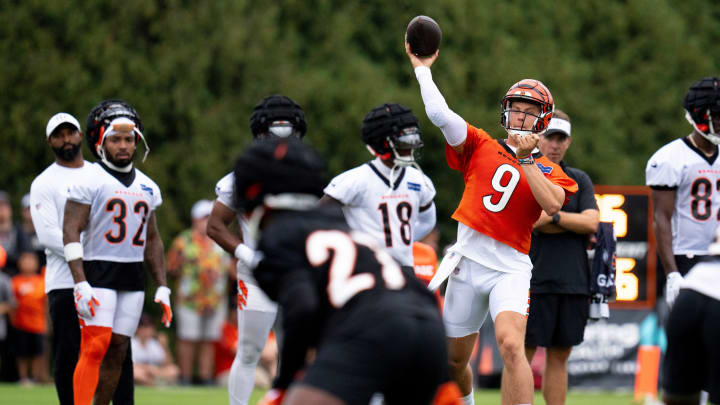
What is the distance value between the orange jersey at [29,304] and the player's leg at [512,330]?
8.35 metres

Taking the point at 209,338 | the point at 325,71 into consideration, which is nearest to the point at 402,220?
the point at 209,338

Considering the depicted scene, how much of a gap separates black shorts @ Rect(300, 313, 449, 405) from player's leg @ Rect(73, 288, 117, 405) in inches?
140

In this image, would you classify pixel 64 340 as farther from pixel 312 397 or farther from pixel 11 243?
pixel 11 243

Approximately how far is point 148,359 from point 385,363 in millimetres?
10428

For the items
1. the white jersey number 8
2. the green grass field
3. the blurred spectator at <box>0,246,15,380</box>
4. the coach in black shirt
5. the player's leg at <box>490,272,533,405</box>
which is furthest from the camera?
the blurred spectator at <box>0,246,15,380</box>

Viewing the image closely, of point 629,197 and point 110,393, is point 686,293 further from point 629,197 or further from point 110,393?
point 629,197

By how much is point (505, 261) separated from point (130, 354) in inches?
110

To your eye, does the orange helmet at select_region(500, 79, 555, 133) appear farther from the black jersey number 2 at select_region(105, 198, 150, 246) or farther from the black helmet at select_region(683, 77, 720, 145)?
the black jersey number 2 at select_region(105, 198, 150, 246)

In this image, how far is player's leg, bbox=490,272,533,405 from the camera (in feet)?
23.0

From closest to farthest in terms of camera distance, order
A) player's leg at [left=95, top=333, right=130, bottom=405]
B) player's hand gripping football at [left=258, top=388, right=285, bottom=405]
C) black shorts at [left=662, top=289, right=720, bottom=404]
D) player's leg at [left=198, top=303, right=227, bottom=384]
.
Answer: player's hand gripping football at [left=258, top=388, right=285, bottom=405], black shorts at [left=662, top=289, right=720, bottom=404], player's leg at [left=95, top=333, right=130, bottom=405], player's leg at [left=198, top=303, right=227, bottom=384]

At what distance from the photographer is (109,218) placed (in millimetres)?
7867

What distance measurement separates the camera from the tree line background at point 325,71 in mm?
16016

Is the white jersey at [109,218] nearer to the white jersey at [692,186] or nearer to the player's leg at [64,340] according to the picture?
the player's leg at [64,340]

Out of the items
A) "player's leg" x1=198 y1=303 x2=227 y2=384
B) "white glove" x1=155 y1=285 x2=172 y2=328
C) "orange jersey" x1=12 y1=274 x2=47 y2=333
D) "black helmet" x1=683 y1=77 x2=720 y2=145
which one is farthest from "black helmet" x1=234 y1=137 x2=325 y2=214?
"orange jersey" x1=12 y1=274 x2=47 y2=333
